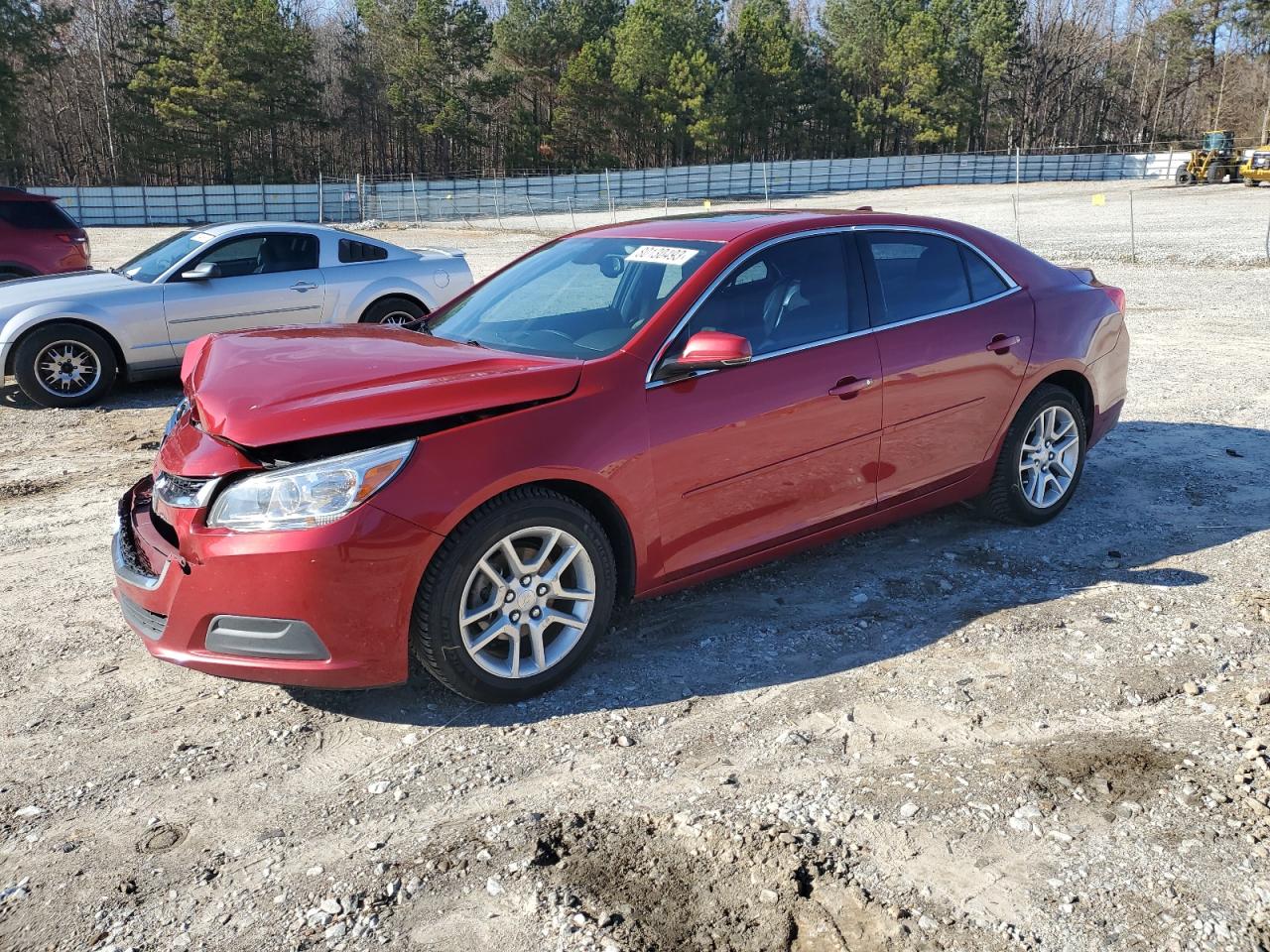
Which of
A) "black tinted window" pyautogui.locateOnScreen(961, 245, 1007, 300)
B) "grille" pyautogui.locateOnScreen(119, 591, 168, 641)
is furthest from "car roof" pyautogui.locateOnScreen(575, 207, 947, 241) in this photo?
"grille" pyautogui.locateOnScreen(119, 591, 168, 641)

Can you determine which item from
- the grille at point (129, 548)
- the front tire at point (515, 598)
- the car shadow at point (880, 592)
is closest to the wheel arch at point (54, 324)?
the grille at point (129, 548)

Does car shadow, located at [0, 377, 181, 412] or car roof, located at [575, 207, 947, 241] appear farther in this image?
car shadow, located at [0, 377, 181, 412]

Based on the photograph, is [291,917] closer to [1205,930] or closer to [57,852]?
[57,852]

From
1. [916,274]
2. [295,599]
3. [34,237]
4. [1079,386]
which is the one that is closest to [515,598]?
[295,599]

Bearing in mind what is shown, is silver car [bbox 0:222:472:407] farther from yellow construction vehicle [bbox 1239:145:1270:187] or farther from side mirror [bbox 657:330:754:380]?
yellow construction vehicle [bbox 1239:145:1270:187]

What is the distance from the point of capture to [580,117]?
2699 inches

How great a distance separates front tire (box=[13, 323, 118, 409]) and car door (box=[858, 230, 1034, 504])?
23.0 feet

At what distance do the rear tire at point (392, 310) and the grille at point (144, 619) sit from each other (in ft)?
20.9

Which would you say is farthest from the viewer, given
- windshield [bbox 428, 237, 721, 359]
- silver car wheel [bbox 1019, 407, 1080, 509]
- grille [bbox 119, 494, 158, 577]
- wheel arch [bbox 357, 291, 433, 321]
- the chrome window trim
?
wheel arch [bbox 357, 291, 433, 321]

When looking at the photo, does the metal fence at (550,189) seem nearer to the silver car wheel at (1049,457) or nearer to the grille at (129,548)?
the silver car wheel at (1049,457)

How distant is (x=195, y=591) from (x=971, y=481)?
3659mm

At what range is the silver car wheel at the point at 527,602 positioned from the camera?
12.0 feet

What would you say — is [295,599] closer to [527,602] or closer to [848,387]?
[527,602]

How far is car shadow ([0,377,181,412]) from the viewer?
9.14 metres
